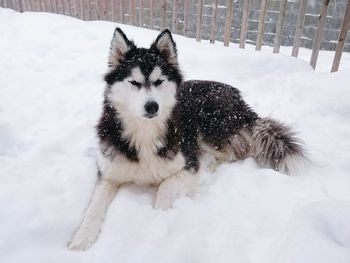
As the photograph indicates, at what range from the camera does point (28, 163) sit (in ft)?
8.47

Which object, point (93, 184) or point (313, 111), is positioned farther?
point (313, 111)

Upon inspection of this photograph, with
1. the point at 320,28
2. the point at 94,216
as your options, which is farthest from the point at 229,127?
the point at 320,28

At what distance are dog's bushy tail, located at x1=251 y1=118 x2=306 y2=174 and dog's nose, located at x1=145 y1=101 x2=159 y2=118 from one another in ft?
3.51

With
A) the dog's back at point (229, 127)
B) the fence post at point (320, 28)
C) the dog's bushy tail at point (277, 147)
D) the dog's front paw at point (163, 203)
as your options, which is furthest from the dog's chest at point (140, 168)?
the fence post at point (320, 28)

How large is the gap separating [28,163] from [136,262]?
52.5 inches

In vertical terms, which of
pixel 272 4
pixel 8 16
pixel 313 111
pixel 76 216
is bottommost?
pixel 76 216

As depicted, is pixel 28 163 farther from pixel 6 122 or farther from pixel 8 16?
pixel 8 16

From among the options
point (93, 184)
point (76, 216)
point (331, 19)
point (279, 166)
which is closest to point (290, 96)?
point (279, 166)

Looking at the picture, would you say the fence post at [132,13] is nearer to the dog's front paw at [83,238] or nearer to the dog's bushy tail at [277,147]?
the dog's bushy tail at [277,147]

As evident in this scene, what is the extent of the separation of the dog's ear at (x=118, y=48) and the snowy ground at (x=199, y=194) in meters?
0.84

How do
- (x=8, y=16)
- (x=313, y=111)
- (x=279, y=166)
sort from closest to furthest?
1. (x=279, y=166)
2. (x=313, y=111)
3. (x=8, y=16)

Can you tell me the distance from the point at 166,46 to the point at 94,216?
1321 millimetres

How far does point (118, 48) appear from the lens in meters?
2.40

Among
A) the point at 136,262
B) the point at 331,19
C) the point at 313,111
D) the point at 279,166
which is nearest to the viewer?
the point at 136,262
